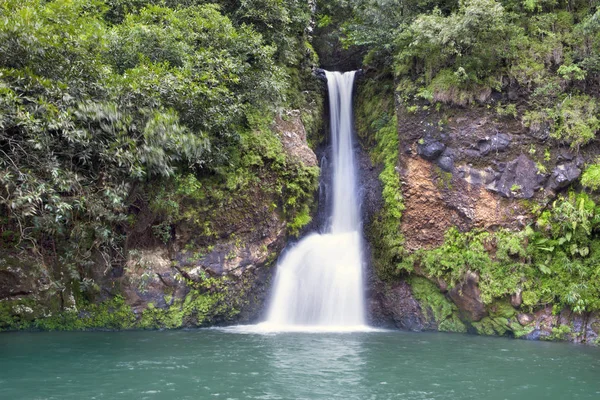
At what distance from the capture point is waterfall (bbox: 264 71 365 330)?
44.7 ft

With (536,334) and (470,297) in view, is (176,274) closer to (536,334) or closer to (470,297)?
(470,297)

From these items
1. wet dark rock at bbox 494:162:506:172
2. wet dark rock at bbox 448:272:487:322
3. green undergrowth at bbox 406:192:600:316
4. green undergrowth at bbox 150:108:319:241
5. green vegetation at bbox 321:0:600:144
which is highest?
green vegetation at bbox 321:0:600:144

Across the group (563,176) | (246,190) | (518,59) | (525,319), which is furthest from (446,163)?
(246,190)

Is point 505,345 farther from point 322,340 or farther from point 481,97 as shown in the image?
point 481,97

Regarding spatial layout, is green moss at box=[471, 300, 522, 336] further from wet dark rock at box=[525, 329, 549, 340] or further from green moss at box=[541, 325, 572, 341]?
green moss at box=[541, 325, 572, 341]

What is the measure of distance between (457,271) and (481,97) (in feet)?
18.6

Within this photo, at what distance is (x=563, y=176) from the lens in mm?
12742

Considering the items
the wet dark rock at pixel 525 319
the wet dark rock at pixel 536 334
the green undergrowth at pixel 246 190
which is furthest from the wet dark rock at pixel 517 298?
the green undergrowth at pixel 246 190

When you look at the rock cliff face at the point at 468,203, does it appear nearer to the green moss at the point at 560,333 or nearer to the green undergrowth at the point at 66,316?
the green moss at the point at 560,333

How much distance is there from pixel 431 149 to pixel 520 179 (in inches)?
107

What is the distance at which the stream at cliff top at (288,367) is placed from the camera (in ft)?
23.7

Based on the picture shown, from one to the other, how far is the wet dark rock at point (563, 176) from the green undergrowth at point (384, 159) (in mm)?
4263

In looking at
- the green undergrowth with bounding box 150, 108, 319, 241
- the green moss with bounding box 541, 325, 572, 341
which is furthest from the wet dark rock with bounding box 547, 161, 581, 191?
the green undergrowth with bounding box 150, 108, 319, 241

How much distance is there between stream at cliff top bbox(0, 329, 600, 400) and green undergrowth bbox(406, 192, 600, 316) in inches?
50.2
